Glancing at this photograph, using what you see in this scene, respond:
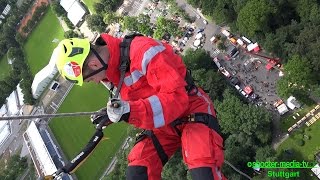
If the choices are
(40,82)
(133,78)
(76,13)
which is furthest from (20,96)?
(133,78)

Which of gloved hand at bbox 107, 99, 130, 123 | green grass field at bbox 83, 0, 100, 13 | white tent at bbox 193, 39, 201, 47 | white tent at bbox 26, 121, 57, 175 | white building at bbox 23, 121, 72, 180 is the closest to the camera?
gloved hand at bbox 107, 99, 130, 123

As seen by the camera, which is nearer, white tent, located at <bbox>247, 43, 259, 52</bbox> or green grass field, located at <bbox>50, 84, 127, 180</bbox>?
white tent, located at <bbox>247, 43, 259, 52</bbox>

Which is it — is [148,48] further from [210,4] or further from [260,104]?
[210,4]

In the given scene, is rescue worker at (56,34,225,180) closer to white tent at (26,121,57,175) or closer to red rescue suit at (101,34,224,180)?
red rescue suit at (101,34,224,180)

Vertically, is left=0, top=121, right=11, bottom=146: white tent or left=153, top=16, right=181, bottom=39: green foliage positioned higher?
left=153, top=16, right=181, bottom=39: green foliage

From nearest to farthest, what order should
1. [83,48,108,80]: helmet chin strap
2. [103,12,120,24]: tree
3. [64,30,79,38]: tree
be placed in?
[83,48,108,80]: helmet chin strap → [103,12,120,24]: tree → [64,30,79,38]: tree

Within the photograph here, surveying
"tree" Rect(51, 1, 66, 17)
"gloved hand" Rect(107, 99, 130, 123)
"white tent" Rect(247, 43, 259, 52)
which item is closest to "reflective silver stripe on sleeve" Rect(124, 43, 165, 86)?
"gloved hand" Rect(107, 99, 130, 123)

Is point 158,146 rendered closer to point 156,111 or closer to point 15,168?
point 156,111

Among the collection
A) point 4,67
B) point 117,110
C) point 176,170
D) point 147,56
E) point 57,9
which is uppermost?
point 147,56
